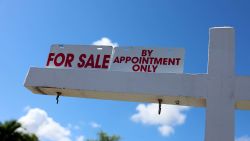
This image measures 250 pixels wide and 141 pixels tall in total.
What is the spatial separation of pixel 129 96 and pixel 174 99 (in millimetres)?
811

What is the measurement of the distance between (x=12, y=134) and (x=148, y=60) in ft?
64.7

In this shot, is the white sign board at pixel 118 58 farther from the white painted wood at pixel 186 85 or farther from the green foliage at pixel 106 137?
the green foliage at pixel 106 137

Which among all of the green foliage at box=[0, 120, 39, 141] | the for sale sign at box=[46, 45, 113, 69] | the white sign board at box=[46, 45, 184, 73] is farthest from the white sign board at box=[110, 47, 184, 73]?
the green foliage at box=[0, 120, 39, 141]

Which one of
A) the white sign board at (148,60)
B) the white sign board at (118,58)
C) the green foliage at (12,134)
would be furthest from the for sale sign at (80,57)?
the green foliage at (12,134)

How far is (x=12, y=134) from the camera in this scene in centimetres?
2550

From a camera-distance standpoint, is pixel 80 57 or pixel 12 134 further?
pixel 12 134

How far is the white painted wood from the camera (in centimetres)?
691

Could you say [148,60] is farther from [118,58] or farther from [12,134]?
[12,134]

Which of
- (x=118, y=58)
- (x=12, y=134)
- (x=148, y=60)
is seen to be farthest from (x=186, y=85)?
(x=12, y=134)

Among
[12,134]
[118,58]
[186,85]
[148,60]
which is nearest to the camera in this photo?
[186,85]

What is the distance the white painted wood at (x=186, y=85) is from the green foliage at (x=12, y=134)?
→ 61.6 ft

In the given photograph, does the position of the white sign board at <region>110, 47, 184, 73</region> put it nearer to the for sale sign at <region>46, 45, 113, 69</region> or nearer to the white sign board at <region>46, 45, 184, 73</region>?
the white sign board at <region>46, 45, 184, 73</region>

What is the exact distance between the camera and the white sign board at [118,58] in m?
7.61

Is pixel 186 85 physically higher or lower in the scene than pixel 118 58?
lower
